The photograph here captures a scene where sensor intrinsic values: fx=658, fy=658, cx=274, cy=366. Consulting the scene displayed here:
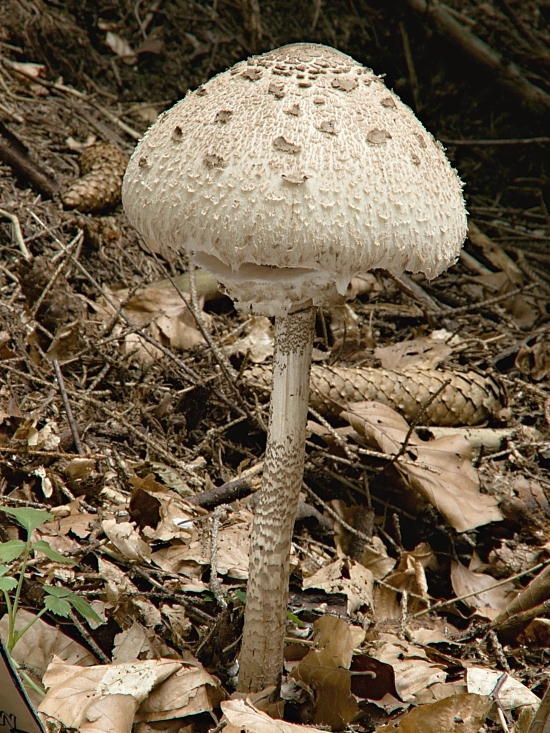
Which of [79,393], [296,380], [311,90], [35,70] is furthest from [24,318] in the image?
[35,70]

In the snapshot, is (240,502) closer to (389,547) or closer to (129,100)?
(389,547)

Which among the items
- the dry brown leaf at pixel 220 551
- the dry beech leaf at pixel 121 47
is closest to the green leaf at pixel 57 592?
the dry brown leaf at pixel 220 551

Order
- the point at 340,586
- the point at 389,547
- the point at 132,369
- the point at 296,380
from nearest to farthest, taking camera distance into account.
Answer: the point at 296,380 → the point at 340,586 → the point at 389,547 → the point at 132,369

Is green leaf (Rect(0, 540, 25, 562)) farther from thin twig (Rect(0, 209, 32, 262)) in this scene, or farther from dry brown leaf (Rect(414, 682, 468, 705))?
thin twig (Rect(0, 209, 32, 262))

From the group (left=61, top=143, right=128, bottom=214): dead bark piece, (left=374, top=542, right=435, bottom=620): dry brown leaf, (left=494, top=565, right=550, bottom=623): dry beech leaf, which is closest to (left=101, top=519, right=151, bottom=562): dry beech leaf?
(left=374, top=542, right=435, bottom=620): dry brown leaf

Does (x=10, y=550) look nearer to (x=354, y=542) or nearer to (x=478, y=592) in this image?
(x=354, y=542)

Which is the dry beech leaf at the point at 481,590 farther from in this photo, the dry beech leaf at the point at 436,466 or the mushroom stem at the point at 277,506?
the mushroom stem at the point at 277,506
